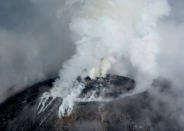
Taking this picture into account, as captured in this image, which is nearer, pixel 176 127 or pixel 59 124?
pixel 59 124

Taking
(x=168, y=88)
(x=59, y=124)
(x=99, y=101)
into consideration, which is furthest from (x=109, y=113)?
(x=168, y=88)

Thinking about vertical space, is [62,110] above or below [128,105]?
below

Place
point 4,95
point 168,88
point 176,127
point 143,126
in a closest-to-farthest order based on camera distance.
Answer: point 143,126
point 176,127
point 4,95
point 168,88

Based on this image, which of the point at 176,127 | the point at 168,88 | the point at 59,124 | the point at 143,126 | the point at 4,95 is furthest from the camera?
the point at 168,88

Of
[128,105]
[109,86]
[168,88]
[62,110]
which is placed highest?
[168,88]

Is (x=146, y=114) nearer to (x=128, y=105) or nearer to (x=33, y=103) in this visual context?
(x=128, y=105)

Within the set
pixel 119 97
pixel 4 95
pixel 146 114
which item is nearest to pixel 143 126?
pixel 146 114
